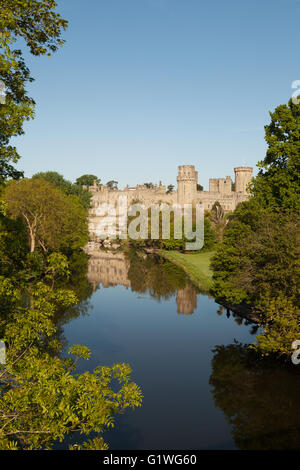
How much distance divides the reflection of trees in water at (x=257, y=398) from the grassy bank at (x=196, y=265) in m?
16.2

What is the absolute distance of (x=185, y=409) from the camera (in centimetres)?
1387

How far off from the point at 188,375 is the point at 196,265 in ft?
94.5

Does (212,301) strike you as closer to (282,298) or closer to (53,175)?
(282,298)

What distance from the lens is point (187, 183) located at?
8850 centimetres

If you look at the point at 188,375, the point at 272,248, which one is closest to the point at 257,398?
the point at 188,375

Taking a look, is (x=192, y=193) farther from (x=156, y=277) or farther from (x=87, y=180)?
(x=87, y=180)

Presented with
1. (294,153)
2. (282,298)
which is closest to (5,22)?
(282,298)

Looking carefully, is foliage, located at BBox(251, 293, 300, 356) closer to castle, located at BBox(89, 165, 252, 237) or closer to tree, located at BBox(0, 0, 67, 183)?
tree, located at BBox(0, 0, 67, 183)

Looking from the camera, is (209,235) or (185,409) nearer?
(185,409)

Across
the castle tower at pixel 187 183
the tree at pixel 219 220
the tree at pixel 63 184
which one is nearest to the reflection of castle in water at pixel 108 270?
the tree at pixel 219 220

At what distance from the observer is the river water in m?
12.2

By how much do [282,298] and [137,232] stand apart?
54.0 metres

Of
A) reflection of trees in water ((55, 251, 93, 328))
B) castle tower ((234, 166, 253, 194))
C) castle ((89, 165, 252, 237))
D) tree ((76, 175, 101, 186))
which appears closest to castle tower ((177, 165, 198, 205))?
castle ((89, 165, 252, 237))
